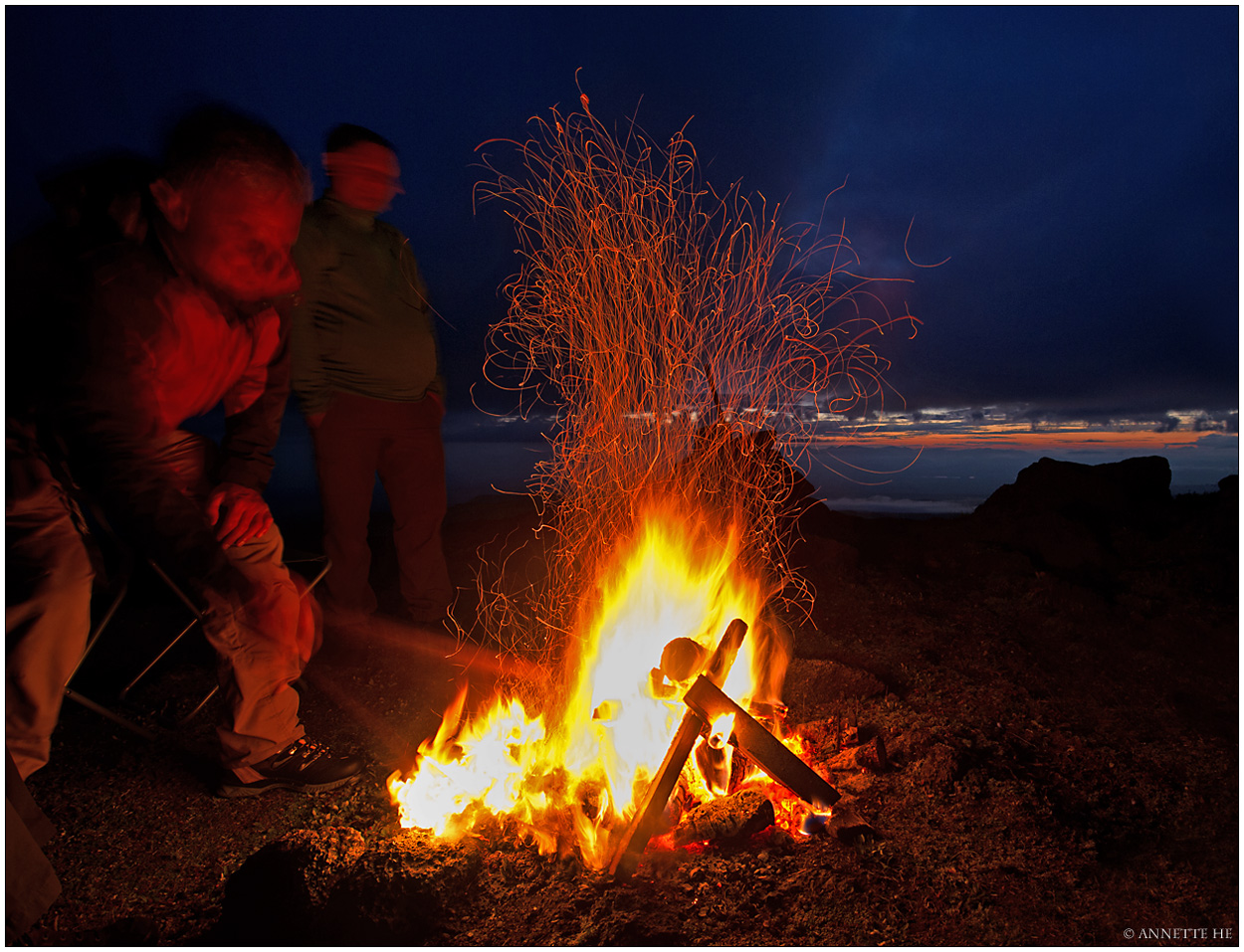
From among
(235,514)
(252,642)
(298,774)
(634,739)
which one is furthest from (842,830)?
(235,514)

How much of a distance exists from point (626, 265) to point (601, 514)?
4.24 ft

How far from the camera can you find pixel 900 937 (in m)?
1.70

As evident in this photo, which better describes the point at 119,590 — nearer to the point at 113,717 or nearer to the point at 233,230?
the point at 113,717

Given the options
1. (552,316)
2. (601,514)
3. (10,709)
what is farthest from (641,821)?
(552,316)

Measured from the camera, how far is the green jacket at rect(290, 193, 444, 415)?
3219 millimetres

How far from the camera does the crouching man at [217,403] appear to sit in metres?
1.74

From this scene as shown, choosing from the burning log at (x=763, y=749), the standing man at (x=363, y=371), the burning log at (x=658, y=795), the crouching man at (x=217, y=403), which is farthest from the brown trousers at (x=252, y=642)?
the burning log at (x=763, y=749)

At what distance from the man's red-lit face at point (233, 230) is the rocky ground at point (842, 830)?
2.06 m

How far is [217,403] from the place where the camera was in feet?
7.52

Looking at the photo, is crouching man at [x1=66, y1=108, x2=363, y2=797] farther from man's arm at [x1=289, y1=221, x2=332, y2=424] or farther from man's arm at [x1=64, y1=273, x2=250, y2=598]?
man's arm at [x1=289, y1=221, x2=332, y2=424]

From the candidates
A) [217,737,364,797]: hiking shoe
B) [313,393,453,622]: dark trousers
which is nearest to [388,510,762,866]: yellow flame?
[217,737,364,797]: hiking shoe

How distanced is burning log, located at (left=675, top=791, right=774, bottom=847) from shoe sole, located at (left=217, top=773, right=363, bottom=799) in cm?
146

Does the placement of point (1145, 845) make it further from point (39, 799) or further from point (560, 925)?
point (39, 799)

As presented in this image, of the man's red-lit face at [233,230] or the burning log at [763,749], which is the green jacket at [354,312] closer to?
the man's red-lit face at [233,230]
